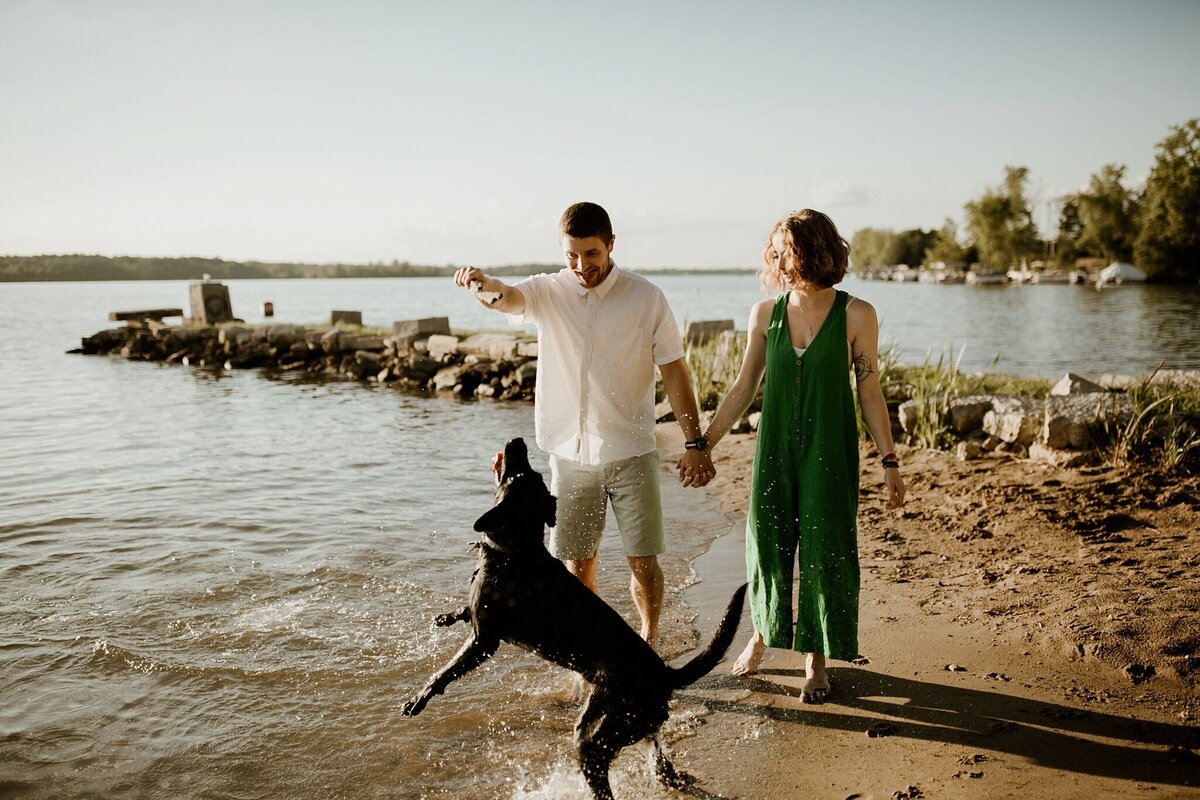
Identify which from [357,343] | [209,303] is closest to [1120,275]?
[357,343]

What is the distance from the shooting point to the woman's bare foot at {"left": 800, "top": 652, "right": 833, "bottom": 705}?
357 cm

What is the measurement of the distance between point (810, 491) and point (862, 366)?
2.08ft

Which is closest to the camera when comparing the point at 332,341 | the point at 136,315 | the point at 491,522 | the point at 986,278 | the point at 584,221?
the point at 491,522

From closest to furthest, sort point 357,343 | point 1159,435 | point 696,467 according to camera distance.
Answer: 1. point 696,467
2. point 1159,435
3. point 357,343

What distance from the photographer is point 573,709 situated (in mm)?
3732

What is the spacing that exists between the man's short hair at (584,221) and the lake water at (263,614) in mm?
2320

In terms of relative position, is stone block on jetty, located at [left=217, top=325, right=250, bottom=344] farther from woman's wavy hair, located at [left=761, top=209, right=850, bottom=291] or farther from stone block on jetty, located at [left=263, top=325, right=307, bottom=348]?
woman's wavy hair, located at [left=761, top=209, right=850, bottom=291]

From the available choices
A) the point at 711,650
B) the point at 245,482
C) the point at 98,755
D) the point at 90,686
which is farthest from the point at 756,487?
the point at 245,482

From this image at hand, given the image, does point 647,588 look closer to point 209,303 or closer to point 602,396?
point 602,396

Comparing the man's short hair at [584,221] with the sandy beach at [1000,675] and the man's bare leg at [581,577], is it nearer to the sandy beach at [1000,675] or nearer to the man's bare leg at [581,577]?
the man's bare leg at [581,577]

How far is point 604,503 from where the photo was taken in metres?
3.65

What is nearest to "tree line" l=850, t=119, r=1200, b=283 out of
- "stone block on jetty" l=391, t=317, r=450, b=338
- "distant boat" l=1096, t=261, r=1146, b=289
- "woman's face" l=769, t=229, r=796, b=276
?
"distant boat" l=1096, t=261, r=1146, b=289

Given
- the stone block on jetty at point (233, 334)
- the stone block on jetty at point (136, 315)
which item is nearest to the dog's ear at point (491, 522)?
the stone block on jetty at point (233, 334)

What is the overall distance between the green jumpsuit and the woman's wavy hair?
0.13 meters
